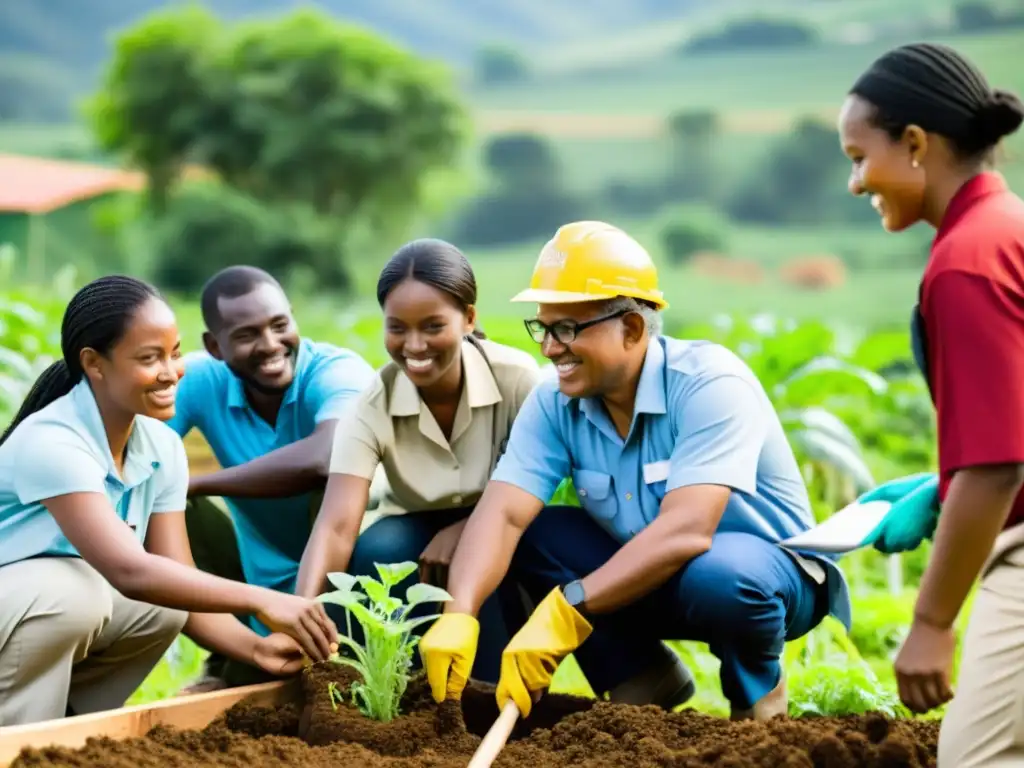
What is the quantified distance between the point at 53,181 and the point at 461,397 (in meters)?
14.7

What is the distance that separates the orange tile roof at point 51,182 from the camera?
15000 millimetres

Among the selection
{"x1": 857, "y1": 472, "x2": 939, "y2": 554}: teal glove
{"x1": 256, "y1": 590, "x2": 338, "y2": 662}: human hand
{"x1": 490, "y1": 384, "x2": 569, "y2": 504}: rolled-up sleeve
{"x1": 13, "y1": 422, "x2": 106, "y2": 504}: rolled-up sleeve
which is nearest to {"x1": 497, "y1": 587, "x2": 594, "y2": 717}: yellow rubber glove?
{"x1": 490, "y1": 384, "x2": 569, "y2": 504}: rolled-up sleeve

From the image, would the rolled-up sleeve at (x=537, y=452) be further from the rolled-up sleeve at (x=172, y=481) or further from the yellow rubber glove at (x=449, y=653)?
the rolled-up sleeve at (x=172, y=481)

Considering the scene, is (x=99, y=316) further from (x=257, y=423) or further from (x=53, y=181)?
(x=53, y=181)

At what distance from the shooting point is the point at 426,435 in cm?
339

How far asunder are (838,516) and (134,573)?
150 centimetres

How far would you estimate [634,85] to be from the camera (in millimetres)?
24734

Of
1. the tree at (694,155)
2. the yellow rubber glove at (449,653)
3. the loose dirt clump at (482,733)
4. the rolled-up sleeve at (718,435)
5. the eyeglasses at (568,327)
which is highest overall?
the tree at (694,155)

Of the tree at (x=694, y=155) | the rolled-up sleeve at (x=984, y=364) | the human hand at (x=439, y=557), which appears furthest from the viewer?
the tree at (x=694, y=155)

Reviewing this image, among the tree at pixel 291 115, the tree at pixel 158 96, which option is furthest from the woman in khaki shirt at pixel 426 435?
the tree at pixel 158 96

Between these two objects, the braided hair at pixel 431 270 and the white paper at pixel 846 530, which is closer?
the white paper at pixel 846 530

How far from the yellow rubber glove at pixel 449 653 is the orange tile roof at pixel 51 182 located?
12840 millimetres

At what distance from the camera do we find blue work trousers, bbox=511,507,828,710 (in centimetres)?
293

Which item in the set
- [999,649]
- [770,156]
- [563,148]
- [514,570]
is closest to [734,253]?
[770,156]
